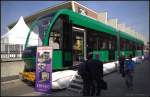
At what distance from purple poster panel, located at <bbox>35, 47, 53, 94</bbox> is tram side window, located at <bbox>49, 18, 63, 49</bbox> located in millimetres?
1106

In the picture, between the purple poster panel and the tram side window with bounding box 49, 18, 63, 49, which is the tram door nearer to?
the tram side window with bounding box 49, 18, 63, 49

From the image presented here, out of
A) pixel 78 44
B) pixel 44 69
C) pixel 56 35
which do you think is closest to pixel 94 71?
pixel 44 69

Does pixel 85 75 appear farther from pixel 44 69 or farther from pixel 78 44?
pixel 78 44

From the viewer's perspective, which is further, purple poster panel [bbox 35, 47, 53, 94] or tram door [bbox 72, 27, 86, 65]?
tram door [bbox 72, 27, 86, 65]

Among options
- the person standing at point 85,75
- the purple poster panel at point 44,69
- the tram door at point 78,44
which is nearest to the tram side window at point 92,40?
the tram door at point 78,44

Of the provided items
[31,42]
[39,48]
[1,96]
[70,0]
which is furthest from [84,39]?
[70,0]

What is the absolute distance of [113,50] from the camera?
63.1 feet

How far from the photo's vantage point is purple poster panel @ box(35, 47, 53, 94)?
367 inches

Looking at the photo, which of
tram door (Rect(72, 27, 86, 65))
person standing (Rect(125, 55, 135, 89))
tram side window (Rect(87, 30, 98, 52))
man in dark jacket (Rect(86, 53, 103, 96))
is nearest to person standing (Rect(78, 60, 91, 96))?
man in dark jacket (Rect(86, 53, 103, 96))

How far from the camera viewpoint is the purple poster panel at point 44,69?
30.6 feet

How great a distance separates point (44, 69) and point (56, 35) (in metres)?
1.95

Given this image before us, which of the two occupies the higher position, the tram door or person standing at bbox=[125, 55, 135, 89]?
the tram door

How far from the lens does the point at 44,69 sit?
9406 mm

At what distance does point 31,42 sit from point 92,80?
439 centimetres
